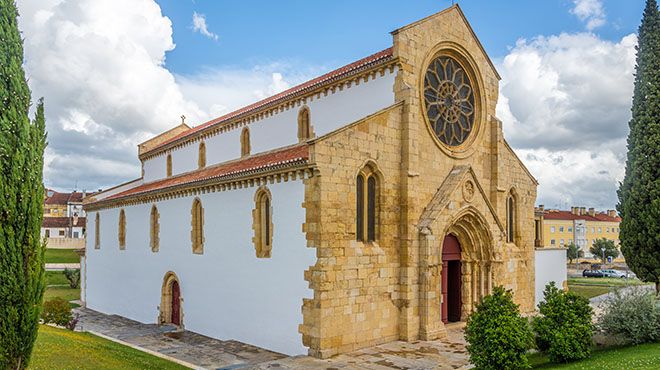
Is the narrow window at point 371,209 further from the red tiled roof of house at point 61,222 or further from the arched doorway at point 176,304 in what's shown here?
the red tiled roof of house at point 61,222

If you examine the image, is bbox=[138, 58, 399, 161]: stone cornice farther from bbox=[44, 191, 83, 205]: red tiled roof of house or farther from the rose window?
bbox=[44, 191, 83, 205]: red tiled roof of house

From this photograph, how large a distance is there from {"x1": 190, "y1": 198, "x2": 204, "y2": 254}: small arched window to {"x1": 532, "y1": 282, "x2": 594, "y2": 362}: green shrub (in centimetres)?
1406

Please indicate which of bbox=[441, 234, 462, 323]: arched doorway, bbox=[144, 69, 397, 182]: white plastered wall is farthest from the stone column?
bbox=[144, 69, 397, 182]: white plastered wall

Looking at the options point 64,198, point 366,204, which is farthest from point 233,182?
point 64,198

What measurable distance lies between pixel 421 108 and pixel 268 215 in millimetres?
7095

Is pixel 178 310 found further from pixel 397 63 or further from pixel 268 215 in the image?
pixel 397 63

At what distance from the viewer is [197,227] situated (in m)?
23.6

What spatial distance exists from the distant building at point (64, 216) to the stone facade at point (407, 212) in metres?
81.7

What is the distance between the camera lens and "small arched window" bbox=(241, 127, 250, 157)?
2681 centimetres

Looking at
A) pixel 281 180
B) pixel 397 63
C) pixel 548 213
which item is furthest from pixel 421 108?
pixel 548 213

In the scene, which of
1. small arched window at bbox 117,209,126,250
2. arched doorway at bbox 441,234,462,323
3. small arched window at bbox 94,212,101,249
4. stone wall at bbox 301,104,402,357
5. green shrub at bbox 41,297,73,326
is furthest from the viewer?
small arched window at bbox 94,212,101,249

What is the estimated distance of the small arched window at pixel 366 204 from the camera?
1870cm

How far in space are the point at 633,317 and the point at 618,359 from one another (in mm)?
2569

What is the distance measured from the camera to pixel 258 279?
64.3 feet
